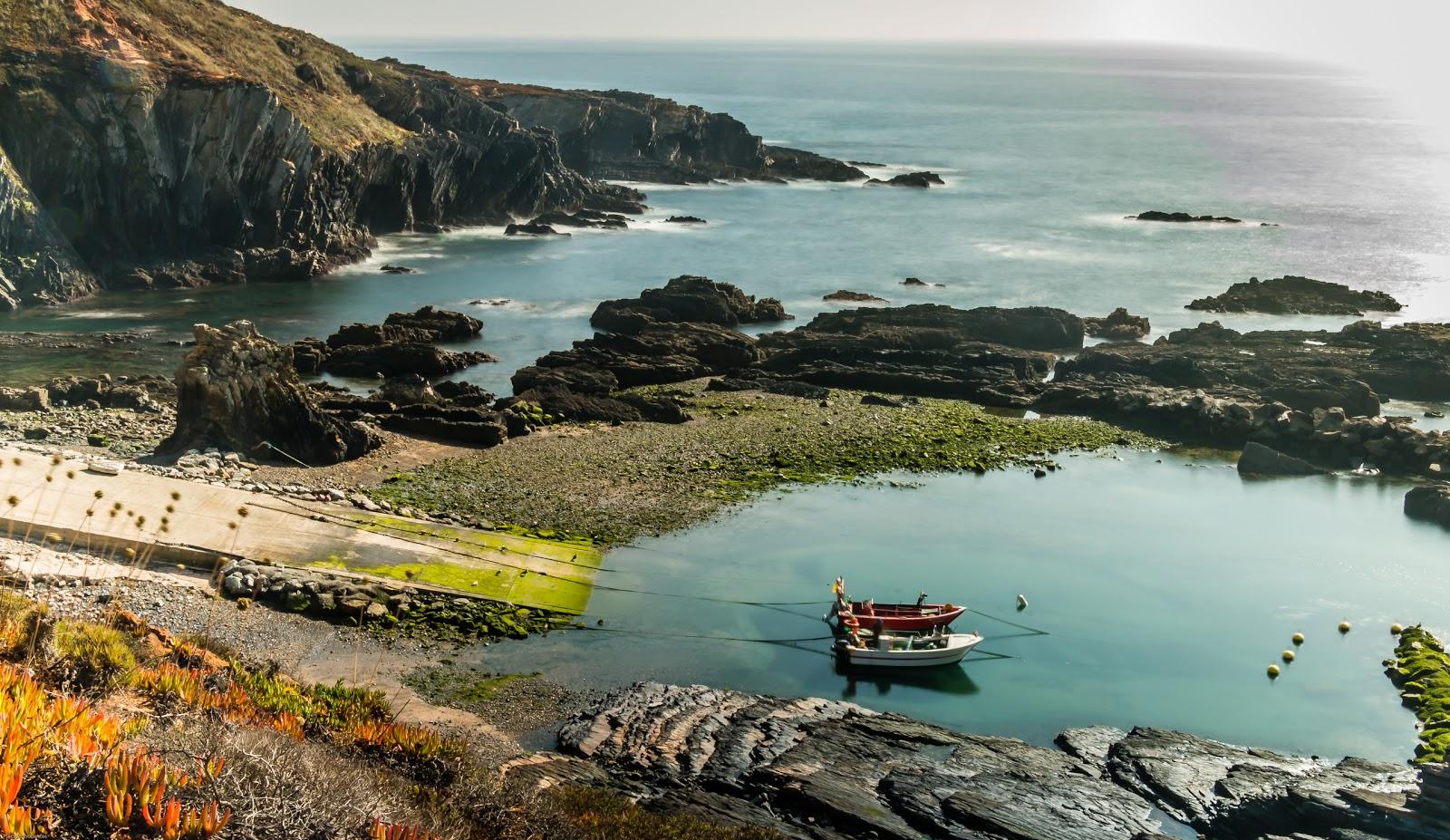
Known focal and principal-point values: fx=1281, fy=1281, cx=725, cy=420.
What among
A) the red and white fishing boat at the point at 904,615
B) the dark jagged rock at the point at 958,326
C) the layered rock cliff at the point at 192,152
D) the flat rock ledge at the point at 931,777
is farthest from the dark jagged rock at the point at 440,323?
the flat rock ledge at the point at 931,777

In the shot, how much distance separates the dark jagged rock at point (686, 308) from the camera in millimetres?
56750

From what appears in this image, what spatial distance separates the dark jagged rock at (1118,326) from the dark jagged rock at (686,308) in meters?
14.5

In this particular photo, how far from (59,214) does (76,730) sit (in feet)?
177

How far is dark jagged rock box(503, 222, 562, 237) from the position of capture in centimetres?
8275

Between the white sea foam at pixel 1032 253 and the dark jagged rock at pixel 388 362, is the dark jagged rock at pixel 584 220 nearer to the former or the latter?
the white sea foam at pixel 1032 253

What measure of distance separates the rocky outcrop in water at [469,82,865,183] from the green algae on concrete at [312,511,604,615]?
81.5m

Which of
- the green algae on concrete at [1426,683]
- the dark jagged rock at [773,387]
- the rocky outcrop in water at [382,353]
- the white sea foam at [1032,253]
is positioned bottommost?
the green algae on concrete at [1426,683]

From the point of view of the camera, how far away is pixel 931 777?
20.6m

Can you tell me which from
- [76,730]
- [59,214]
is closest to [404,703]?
[76,730]

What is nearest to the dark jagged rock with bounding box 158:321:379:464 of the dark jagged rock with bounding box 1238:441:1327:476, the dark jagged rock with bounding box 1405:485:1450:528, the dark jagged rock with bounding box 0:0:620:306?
the dark jagged rock with bounding box 0:0:620:306

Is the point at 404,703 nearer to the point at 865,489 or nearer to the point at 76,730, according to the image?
the point at 76,730

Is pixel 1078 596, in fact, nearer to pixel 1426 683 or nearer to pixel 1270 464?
pixel 1426 683

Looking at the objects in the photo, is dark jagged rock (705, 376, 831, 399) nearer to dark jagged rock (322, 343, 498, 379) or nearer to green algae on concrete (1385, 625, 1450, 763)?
dark jagged rock (322, 343, 498, 379)

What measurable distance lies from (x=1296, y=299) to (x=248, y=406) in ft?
174
